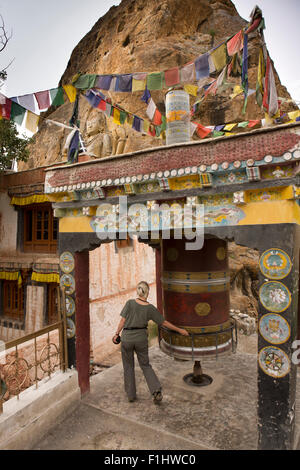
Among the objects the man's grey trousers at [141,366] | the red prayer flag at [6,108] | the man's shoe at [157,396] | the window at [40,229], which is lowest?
the man's shoe at [157,396]

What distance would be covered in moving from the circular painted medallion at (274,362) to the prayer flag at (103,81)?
5.55 meters

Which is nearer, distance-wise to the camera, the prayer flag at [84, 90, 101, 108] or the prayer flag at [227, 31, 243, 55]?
the prayer flag at [227, 31, 243, 55]

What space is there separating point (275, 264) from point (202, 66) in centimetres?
381

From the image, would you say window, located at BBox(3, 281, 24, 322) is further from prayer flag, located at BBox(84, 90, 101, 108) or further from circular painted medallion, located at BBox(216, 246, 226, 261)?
circular painted medallion, located at BBox(216, 246, 226, 261)

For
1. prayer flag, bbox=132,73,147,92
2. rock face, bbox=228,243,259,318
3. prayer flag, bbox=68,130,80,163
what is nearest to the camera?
prayer flag, bbox=132,73,147,92

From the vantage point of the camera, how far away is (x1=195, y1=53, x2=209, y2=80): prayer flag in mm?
5367

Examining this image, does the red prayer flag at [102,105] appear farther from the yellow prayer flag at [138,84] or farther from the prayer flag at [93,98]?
the yellow prayer flag at [138,84]

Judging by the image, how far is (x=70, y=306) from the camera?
6.00 meters

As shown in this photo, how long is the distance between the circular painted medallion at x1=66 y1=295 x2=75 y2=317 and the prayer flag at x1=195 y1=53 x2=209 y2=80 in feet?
15.9

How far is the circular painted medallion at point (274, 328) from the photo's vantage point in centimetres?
403

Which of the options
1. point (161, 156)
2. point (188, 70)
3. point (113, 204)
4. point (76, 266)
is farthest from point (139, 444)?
point (188, 70)

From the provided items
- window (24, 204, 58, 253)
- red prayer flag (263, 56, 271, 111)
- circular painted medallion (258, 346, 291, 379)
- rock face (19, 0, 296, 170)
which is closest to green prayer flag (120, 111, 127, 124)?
red prayer flag (263, 56, 271, 111)

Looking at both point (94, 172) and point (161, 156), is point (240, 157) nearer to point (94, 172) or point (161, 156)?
point (161, 156)

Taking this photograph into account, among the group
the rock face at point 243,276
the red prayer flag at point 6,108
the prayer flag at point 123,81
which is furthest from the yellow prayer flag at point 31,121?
the rock face at point 243,276
